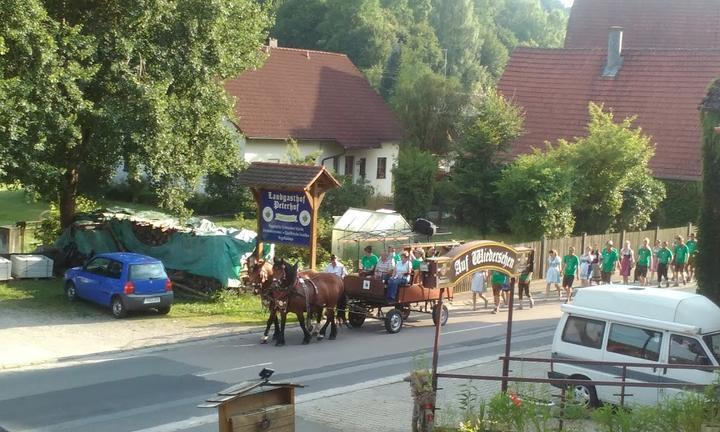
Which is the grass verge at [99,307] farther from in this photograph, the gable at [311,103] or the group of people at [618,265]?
the gable at [311,103]

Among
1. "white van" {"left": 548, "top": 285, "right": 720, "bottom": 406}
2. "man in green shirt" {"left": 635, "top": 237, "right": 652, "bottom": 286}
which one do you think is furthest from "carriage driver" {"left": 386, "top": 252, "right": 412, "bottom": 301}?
"man in green shirt" {"left": 635, "top": 237, "right": 652, "bottom": 286}

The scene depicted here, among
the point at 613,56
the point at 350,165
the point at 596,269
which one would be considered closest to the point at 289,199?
the point at 596,269

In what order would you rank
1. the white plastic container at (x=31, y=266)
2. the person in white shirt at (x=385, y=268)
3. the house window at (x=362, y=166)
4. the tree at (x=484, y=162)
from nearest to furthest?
the person in white shirt at (x=385, y=268) → the white plastic container at (x=31, y=266) → the tree at (x=484, y=162) → the house window at (x=362, y=166)

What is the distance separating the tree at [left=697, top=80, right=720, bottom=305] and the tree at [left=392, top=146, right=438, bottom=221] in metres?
16.8

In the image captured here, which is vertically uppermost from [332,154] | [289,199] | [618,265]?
[332,154]

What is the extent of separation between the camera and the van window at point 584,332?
49.4ft

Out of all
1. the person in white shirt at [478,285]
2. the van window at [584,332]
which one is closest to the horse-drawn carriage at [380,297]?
the person in white shirt at [478,285]

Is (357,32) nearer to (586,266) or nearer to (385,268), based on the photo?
(586,266)

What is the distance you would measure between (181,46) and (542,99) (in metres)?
23.2

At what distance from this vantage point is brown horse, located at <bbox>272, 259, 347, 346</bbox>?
19.6 meters

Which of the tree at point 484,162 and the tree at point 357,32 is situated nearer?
the tree at point 484,162

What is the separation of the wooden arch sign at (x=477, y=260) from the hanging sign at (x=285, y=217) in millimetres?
9492

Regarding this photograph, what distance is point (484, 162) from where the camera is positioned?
3538 centimetres

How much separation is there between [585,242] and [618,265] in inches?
65.6
